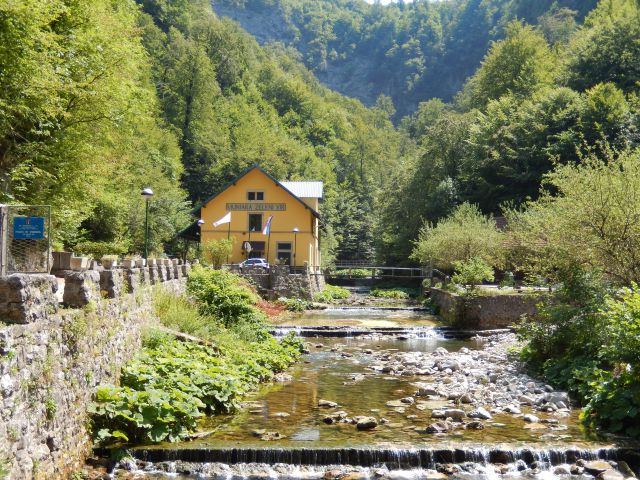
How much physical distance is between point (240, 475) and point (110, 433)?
6.92ft

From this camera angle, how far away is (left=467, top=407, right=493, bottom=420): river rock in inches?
445

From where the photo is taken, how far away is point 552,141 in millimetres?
47438

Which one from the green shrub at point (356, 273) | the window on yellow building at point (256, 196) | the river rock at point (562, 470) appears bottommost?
the river rock at point (562, 470)

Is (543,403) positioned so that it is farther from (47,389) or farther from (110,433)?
(47,389)

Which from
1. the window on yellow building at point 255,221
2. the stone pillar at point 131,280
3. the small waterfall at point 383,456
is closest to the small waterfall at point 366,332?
the stone pillar at point 131,280

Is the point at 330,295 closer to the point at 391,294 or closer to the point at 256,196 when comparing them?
the point at 391,294

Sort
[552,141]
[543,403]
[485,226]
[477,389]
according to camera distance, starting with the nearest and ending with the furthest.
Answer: [543,403] → [477,389] → [485,226] → [552,141]

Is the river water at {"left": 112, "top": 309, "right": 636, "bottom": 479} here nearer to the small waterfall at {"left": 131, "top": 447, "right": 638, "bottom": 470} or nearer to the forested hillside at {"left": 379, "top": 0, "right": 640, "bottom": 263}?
the small waterfall at {"left": 131, "top": 447, "right": 638, "bottom": 470}

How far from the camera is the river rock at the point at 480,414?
37.1 feet

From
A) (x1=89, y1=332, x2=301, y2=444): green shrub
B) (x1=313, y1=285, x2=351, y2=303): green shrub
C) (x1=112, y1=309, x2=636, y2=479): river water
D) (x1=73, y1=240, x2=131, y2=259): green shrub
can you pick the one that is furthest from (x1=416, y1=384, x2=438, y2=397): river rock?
(x1=313, y1=285, x2=351, y2=303): green shrub

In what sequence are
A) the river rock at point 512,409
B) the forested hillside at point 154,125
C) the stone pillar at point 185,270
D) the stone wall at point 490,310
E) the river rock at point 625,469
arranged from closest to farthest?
the river rock at point 625,469, the river rock at point 512,409, the forested hillside at point 154,125, the stone pillar at point 185,270, the stone wall at point 490,310

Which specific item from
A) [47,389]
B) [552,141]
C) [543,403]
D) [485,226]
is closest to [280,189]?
[485,226]

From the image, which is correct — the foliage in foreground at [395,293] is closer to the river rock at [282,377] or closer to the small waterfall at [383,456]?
the river rock at [282,377]

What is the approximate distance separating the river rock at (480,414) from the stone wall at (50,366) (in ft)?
21.6
